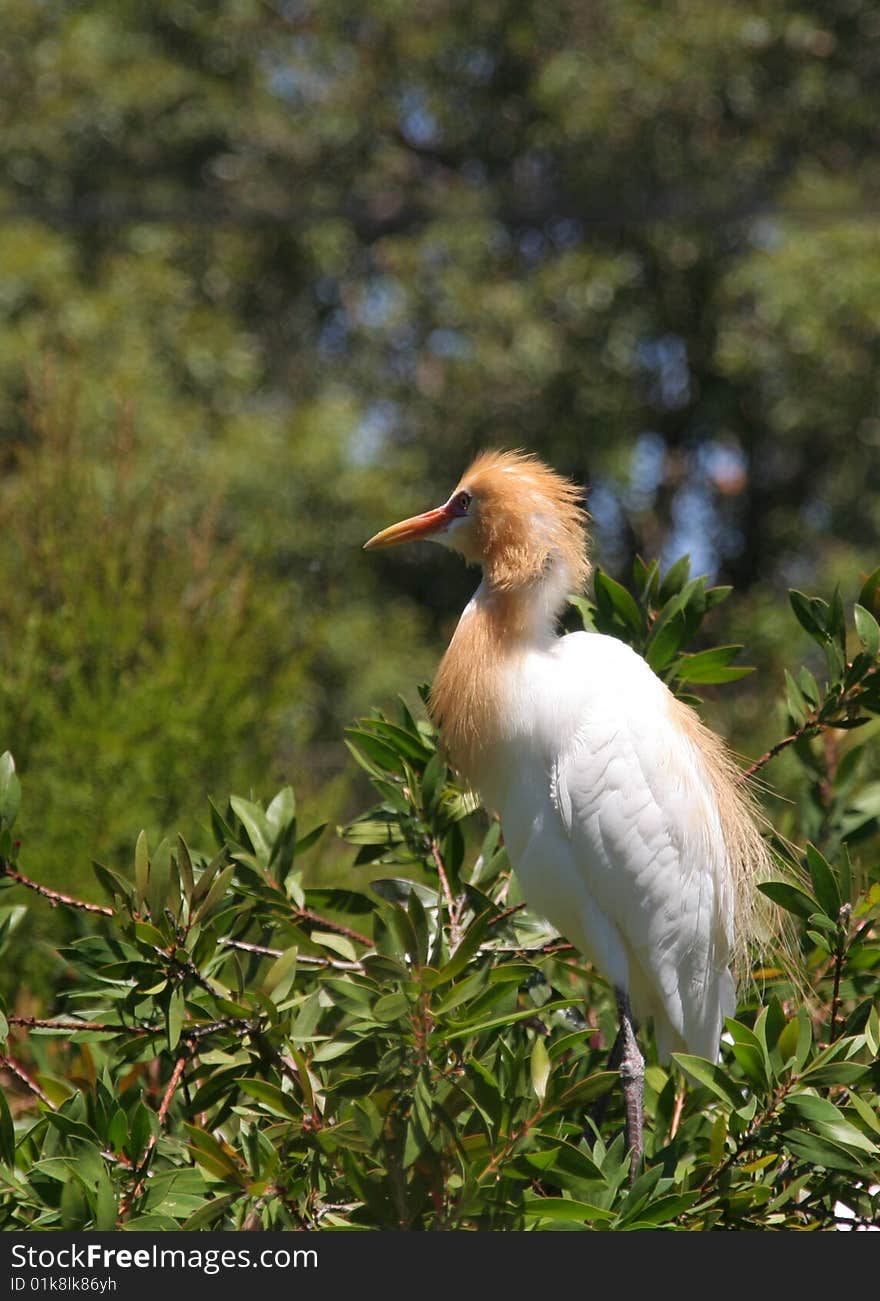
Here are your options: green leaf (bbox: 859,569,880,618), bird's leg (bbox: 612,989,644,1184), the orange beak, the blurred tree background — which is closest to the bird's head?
the orange beak

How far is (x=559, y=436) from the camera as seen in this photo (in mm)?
7656

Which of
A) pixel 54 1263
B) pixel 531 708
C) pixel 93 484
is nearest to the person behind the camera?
pixel 54 1263

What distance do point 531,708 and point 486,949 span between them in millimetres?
381

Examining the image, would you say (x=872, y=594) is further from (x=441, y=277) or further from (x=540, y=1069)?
(x=441, y=277)

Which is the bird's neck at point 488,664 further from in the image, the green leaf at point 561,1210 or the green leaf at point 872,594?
the green leaf at point 561,1210

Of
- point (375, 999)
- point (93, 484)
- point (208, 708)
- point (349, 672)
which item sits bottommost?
point (349, 672)

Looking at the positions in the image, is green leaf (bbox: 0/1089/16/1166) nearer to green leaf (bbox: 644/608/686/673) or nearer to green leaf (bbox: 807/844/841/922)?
green leaf (bbox: 807/844/841/922)

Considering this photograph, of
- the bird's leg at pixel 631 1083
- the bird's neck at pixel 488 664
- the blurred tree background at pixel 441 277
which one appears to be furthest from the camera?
the blurred tree background at pixel 441 277

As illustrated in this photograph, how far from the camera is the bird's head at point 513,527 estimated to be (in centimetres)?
223

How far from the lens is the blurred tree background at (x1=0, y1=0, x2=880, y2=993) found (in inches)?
277

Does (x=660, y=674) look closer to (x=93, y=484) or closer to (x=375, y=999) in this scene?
(x=375, y=999)

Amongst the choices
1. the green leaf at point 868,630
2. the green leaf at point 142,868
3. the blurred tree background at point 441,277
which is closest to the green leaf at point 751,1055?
the green leaf at point 868,630

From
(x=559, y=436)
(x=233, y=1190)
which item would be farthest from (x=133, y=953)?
(x=559, y=436)

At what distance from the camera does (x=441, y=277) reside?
26.3ft
